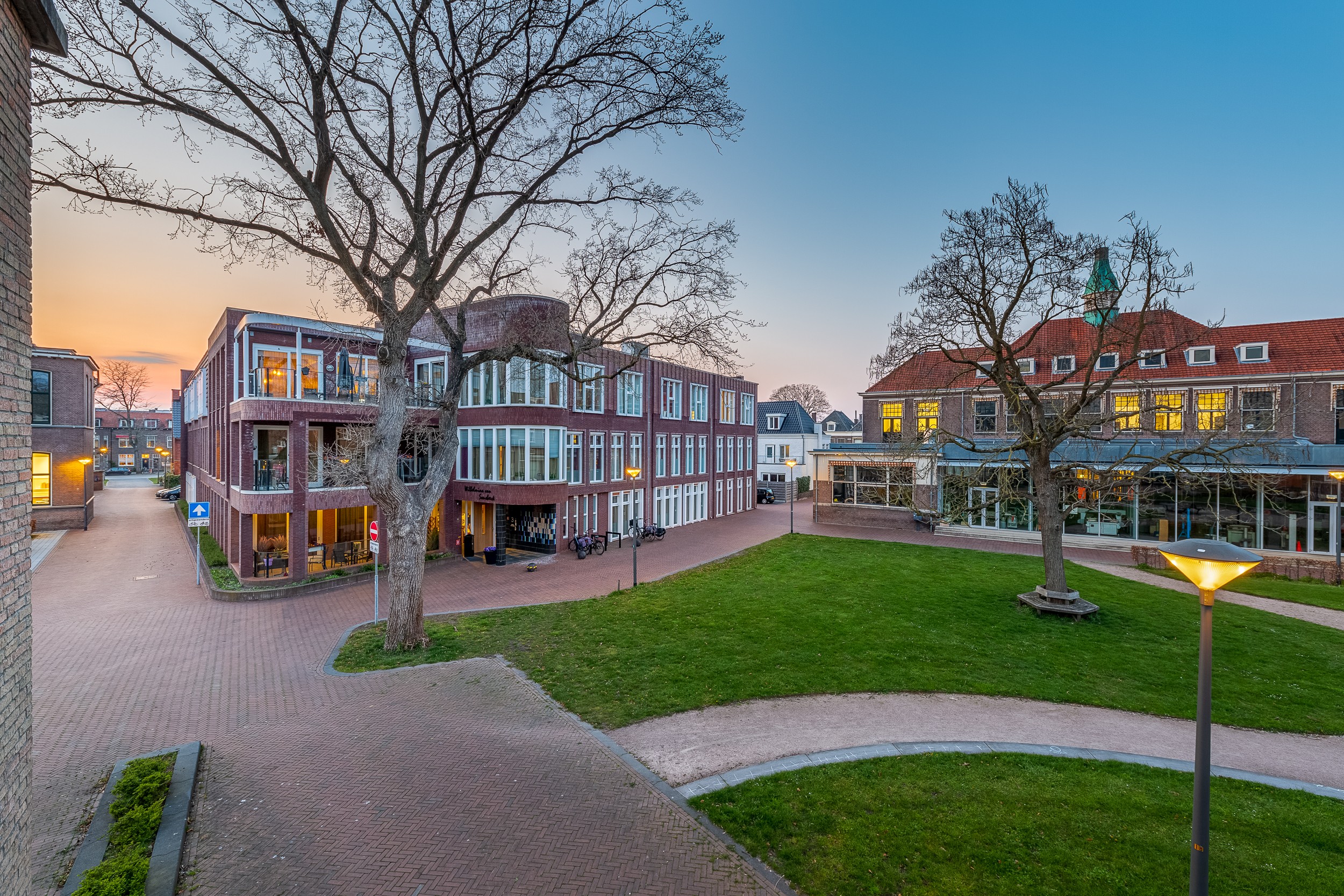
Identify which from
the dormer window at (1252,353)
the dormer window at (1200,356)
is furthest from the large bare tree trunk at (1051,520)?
the dormer window at (1252,353)

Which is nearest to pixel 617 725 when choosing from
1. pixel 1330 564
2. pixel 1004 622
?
→ pixel 1004 622

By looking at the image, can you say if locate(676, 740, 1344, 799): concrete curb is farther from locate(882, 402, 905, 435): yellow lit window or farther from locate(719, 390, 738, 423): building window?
locate(719, 390, 738, 423): building window

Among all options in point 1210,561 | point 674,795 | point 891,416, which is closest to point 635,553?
point 674,795

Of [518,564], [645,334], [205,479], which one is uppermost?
[645,334]

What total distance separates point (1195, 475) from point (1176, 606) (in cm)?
384

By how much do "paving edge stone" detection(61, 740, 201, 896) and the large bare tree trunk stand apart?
15542 mm

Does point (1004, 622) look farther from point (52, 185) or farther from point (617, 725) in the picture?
point (52, 185)

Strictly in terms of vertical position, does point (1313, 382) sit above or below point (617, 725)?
above

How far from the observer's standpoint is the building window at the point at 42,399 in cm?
2461

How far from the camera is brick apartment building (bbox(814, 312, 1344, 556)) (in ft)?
64.1

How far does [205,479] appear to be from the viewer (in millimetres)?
24344

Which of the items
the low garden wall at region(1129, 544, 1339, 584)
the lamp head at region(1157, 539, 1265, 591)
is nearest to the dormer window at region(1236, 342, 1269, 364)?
the low garden wall at region(1129, 544, 1339, 584)

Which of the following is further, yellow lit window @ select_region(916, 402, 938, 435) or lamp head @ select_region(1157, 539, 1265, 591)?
yellow lit window @ select_region(916, 402, 938, 435)

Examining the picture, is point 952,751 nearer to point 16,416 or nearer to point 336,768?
point 336,768
